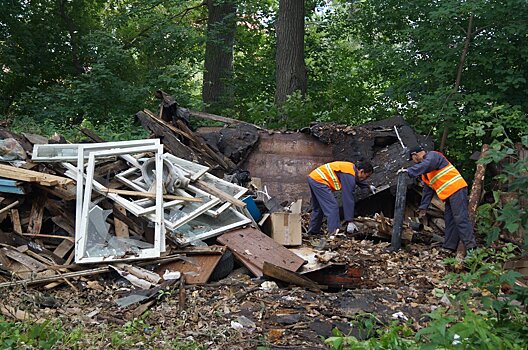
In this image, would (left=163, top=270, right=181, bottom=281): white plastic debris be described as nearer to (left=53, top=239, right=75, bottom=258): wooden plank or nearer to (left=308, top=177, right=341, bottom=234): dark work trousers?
(left=53, top=239, right=75, bottom=258): wooden plank

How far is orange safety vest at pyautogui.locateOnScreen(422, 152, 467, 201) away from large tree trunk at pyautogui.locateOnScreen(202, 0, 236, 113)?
8.00 m

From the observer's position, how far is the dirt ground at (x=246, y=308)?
550 cm

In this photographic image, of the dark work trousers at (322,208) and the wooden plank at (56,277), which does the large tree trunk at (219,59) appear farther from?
the wooden plank at (56,277)

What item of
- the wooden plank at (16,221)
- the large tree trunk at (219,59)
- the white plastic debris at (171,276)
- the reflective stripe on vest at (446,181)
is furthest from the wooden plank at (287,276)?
the large tree trunk at (219,59)

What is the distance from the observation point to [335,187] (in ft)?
31.4

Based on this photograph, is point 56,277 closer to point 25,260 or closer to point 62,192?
point 25,260

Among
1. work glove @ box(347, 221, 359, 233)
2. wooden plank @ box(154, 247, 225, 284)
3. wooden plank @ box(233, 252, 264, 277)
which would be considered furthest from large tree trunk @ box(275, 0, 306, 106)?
wooden plank @ box(154, 247, 225, 284)

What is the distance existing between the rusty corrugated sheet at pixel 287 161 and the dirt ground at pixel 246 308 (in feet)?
11.0

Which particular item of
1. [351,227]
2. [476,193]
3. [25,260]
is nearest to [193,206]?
[25,260]

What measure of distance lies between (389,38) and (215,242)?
782 cm

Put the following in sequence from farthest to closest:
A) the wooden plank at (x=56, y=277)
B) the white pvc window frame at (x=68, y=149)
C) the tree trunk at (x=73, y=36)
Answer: the tree trunk at (x=73, y=36) → the white pvc window frame at (x=68, y=149) → the wooden plank at (x=56, y=277)

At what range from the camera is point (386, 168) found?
1054cm

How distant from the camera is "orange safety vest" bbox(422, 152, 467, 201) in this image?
8.67 metres

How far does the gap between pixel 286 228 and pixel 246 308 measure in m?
2.44
